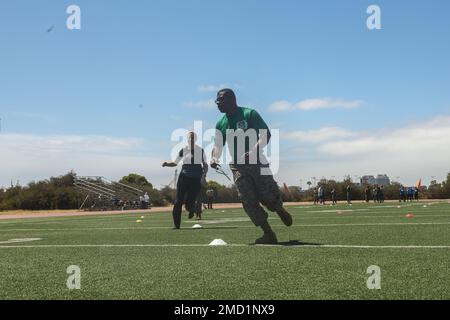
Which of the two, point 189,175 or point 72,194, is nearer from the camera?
point 189,175

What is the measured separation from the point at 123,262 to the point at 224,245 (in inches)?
68.3

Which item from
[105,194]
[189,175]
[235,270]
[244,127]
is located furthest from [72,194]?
[235,270]

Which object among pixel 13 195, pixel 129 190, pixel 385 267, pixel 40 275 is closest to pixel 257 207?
pixel 385 267

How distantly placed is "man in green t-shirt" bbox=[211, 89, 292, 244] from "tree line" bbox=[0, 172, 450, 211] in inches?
1243

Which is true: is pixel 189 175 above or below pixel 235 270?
above

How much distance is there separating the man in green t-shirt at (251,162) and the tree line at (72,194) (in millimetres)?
31574

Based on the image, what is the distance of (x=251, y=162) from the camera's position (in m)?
6.84

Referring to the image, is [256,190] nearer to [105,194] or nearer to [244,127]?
[244,127]

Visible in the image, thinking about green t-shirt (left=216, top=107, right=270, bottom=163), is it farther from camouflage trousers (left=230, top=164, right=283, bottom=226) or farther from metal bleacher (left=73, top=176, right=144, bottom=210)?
metal bleacher (left=73, top=176, right=144, bottom=210)

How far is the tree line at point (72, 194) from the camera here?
49.4 metres

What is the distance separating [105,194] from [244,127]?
4096 centimetres

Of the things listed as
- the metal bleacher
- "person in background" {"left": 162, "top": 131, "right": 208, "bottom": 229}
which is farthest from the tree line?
"person in background" {"left": 162, "top": 131, "right": 208, "bottom": 229}

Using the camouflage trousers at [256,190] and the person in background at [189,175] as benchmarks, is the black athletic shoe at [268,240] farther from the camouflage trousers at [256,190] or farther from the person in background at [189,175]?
the person in background at [189,175]

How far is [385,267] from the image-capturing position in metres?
4.43
